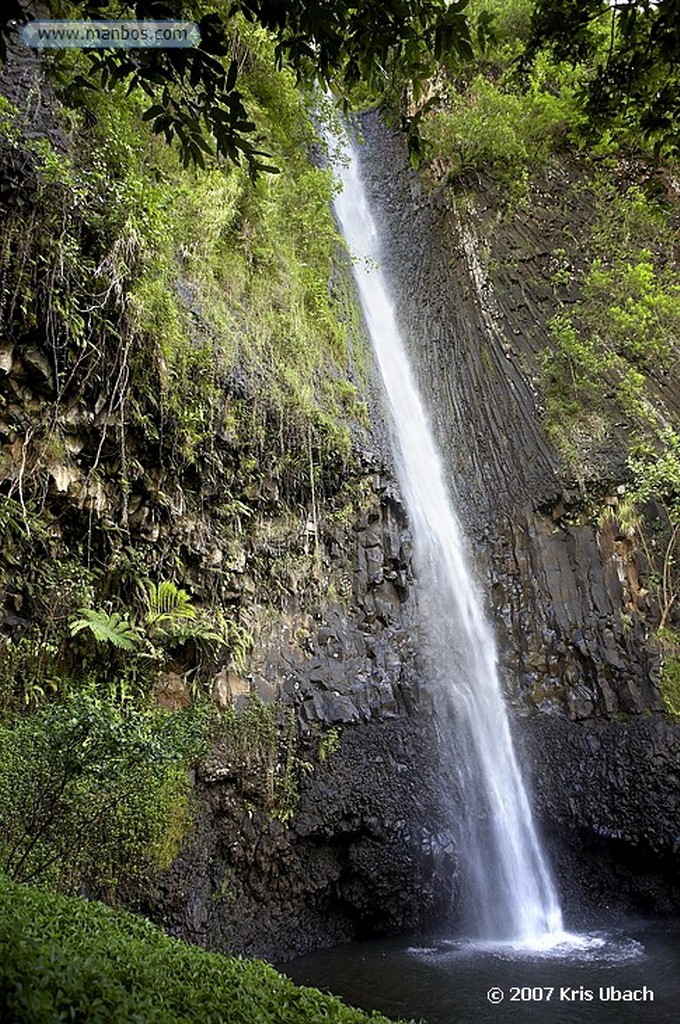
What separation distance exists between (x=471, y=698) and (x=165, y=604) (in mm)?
4657

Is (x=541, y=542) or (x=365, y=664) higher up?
(x=541, y=542)

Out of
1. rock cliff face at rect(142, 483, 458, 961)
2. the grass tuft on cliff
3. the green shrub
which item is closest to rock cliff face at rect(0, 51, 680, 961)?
rock cliff face at rect(142, 483, 458, 961)

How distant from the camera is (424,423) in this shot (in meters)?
12.9

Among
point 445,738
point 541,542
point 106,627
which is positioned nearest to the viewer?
point 106,627

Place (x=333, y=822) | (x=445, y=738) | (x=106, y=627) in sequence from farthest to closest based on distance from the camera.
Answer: (x=445, y=738), (x=333, y=822), (x=106, y=627)

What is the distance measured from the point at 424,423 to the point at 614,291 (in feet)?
14.9

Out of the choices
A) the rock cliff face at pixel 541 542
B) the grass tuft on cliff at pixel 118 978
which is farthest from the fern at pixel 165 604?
the rock cliff face at pixel 541 542

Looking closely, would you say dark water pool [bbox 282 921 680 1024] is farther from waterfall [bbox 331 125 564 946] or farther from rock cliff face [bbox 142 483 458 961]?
waterfall [bbox 331 125 564 946]

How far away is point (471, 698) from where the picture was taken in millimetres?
9562

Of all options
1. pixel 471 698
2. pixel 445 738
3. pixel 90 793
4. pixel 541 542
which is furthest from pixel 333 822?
pixel 541 542

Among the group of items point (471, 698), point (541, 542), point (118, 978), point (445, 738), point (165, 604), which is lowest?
point (118, 978)

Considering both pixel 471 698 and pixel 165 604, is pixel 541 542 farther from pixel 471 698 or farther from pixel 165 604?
pixel 165 604

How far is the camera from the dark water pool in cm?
537

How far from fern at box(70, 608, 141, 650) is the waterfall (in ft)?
14.4
